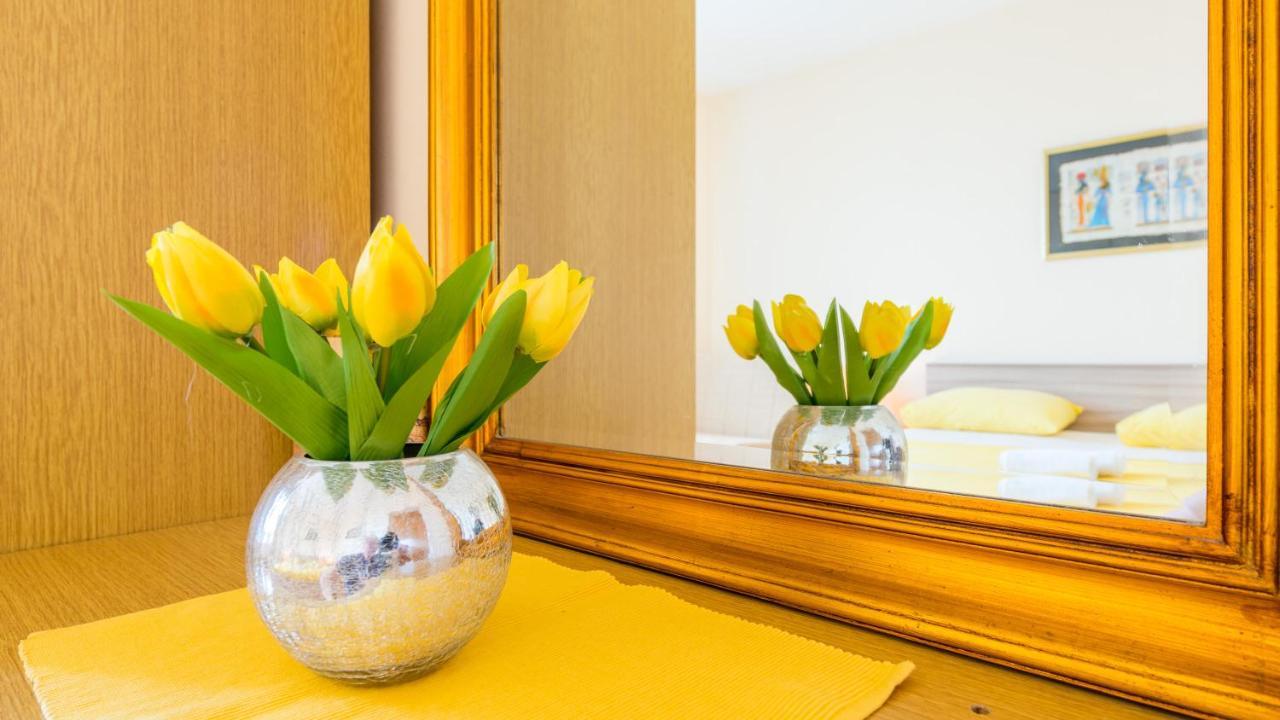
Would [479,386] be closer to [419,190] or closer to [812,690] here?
[812,690]

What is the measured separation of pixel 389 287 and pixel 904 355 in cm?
41

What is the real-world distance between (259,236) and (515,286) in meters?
0.64

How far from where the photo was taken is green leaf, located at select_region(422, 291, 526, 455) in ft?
1.50

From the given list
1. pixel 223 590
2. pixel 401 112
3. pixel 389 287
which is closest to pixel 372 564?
pixel 389 287

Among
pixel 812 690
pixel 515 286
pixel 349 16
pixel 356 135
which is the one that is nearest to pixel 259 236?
pixel 356 135

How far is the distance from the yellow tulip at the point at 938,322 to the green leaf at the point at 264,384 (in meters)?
0.43

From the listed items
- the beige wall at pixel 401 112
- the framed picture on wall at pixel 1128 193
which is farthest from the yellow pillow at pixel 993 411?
the beige wall at pixel 401 112

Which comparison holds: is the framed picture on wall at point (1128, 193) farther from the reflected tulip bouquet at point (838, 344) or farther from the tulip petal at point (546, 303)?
the tulip petal at point (546, 303)

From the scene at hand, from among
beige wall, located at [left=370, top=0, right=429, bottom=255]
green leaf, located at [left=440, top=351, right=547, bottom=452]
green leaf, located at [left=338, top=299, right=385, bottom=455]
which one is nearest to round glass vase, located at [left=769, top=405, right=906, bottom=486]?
green leaf, located at [left=440, top=351, right=547, bottom=452]

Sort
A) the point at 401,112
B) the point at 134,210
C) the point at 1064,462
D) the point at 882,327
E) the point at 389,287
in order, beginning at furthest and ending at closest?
the point at 401,112 < the point at 134,210 < the point at 882,327 < the point at 1064,462 < the point at 389,287

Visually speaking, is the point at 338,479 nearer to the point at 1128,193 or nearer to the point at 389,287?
the point at 389,287

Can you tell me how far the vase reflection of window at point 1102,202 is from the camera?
510mm

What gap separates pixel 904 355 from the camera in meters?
0.61

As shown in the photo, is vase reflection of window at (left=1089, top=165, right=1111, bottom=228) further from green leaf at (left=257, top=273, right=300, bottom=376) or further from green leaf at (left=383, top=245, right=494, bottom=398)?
green leaf at (left=257, top=273, right=300, bottom=376)
